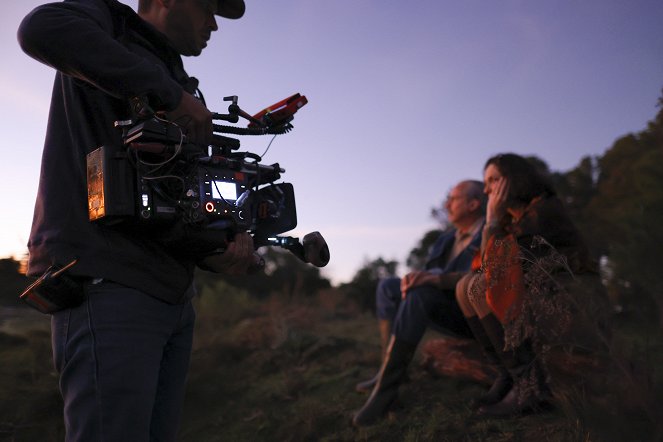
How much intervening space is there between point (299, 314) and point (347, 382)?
8.18 feet

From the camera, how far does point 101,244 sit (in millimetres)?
1502

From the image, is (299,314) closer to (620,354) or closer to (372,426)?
(372,426)

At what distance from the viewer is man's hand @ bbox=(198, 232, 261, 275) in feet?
5.37

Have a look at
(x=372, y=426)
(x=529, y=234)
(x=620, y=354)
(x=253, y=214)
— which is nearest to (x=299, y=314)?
(x=372, y=426)

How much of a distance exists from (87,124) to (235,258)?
1.77 feet

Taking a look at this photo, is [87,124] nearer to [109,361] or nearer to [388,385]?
[109,361]

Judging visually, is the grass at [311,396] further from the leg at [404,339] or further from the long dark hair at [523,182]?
the long dark hair at [523,182]

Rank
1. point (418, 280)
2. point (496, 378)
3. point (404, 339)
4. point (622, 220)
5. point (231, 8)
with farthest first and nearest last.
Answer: point (622, 220) → point (418, 280) → point (404, 339) → point (496, 378) → point (231, 8)

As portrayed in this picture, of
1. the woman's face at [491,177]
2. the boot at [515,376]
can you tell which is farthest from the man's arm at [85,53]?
the woman's face at [491,177]

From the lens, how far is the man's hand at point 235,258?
1.64m

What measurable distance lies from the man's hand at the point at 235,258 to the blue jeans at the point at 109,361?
0.65 feet

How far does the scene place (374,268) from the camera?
493 inches

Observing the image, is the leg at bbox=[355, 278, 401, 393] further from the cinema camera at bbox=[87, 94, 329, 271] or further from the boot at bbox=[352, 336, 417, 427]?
the cinema camera at bbox=[87, 94, 329, 271]

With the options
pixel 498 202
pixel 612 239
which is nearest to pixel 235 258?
pixel 498 202
